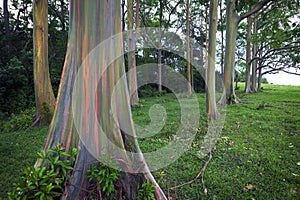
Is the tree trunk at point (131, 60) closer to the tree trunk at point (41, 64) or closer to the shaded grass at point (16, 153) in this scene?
the tree trunk at point (41, 64)

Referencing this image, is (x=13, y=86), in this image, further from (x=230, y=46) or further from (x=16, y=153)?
(x=230, y=46)

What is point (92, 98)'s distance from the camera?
2.00 meters

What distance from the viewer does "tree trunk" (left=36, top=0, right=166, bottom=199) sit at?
1.94 m

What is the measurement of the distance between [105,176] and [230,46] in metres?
8.60

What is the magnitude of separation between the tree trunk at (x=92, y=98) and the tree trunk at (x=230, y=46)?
7775 millimetres

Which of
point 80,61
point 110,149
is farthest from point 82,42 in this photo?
point 110,149

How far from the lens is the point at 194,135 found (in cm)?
476

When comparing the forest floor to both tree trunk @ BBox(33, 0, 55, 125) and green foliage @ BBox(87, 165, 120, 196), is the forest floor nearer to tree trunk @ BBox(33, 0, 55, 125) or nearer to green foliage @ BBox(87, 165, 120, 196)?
tree trunk @ BBox(33, 0, 55, 125)

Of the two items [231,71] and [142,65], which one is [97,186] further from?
[142,65]

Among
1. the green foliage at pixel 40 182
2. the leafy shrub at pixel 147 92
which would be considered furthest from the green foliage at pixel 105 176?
the leafy shrub at pixel 147 92

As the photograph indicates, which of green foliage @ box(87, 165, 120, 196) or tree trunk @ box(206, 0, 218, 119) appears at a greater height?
tree trunk @ box(206, 0, 218, 119)

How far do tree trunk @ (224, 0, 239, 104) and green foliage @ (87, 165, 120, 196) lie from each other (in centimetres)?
802

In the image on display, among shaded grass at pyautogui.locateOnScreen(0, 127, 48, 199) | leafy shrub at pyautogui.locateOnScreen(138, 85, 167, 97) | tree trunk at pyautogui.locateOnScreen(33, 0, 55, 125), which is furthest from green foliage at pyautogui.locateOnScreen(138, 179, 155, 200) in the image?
leafy shrub at pyautogui.locateOnScreen(138, 85, 167, 97)

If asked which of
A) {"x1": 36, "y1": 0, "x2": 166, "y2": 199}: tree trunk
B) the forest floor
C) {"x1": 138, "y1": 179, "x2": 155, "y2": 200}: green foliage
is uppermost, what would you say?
{"x1": 36, "y1": 0, "x2": 166, "y2": 199}: tree trunk
